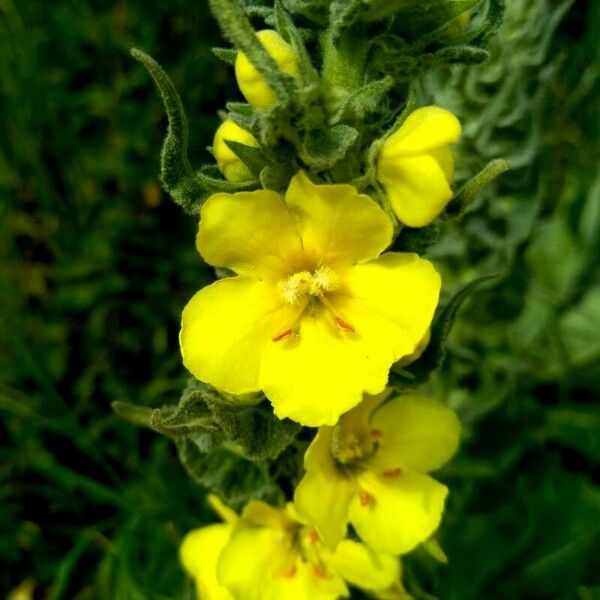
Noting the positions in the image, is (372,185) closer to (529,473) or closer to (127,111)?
(529,473)

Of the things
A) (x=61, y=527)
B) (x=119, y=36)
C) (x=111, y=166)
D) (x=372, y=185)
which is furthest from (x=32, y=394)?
(x=372, y=185)

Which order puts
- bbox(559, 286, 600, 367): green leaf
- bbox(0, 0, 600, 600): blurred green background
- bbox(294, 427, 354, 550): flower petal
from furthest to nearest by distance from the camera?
1. bbox(559, 286, 600, 367): green leaf
2. bbox(0, 0, 600, 600): blurred green background
3. bbox(294, 427, 354, 550): flower petal

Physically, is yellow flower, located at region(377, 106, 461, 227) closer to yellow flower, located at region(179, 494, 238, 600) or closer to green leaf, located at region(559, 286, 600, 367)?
yellow flower, located at region(179, 494, 238, 600)

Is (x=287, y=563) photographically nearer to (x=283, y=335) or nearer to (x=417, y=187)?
(x=283, y=335)

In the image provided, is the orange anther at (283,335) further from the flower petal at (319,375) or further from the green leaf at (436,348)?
the green leaf at (436,348)

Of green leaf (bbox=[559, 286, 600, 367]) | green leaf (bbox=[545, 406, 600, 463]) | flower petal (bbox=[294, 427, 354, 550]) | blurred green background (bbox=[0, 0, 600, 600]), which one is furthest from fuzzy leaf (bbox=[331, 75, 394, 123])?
green leaf (bbox=[559, 286, 600, 367])

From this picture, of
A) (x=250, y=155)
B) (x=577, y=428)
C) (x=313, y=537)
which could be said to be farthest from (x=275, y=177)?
(x=577, y=428)
